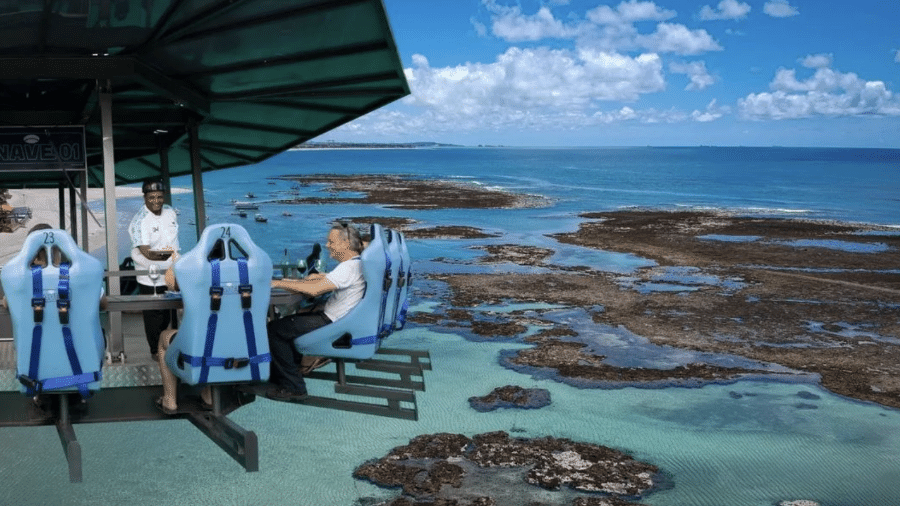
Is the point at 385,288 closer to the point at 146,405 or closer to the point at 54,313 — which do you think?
the point at 146,405

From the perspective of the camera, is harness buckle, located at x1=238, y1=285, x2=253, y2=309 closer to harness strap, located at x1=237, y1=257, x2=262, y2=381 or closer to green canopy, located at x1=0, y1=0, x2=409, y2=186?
harness strap, located at x1=237, y1=257, x2=262, y2=381

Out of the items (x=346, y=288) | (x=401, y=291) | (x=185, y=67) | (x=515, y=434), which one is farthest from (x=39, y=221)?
(x=346, y=288)

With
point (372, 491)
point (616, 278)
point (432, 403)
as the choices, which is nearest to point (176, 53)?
point (372, 491)

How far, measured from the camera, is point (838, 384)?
1716 centimetres

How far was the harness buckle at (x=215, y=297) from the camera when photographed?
607 centimetres

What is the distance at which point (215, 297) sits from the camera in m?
6.09

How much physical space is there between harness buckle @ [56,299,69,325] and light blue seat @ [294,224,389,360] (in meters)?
1.96

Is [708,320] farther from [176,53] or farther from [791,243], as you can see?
[791,243]

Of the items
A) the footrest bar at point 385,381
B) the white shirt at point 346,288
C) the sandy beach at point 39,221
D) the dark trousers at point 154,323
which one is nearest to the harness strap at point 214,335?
the white shirt at point 346,288

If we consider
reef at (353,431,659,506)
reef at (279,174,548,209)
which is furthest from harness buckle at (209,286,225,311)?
reef at (279,174,548,209)

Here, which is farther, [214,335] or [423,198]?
[423,198]

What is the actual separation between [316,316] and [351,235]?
688mm

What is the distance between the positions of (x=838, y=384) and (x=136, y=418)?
1369cm

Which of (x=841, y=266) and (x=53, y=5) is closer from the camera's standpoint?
(x=53, y=5)
